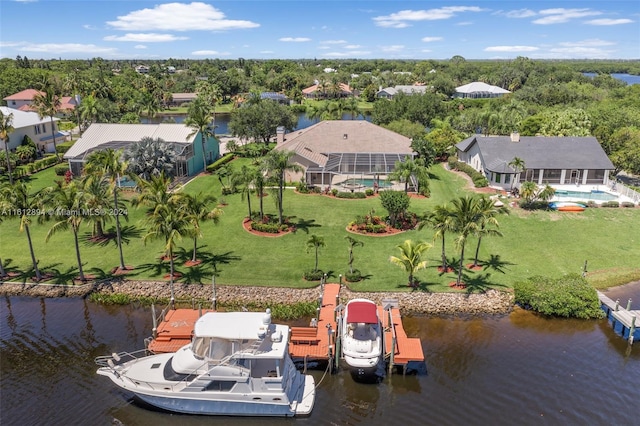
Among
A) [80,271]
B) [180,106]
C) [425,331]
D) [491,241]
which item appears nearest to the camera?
[425,331]

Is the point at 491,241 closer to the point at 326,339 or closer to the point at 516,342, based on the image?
the point at 516,342

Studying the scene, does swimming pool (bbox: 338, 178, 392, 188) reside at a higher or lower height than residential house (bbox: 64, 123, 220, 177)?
lower

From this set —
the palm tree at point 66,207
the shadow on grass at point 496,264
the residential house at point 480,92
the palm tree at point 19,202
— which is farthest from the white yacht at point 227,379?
the residential house at point 480,92

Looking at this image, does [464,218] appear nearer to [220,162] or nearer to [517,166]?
[517,166]

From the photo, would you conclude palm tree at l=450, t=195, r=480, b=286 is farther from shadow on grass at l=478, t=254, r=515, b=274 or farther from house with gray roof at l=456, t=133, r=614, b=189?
house with gray roof at l=456, t=133, r=614, b=189

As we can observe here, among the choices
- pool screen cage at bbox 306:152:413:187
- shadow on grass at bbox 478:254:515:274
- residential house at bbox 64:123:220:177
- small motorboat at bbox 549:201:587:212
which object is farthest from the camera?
residential house at bbox 64:123:220:177

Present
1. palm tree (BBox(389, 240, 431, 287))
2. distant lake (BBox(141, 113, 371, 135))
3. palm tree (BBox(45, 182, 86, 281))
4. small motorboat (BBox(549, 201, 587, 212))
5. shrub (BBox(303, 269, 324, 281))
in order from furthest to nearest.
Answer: distant lake (BBox(141, 113, 371, 135)) → small motorboat (BBox(549, 201, 587, 212)) → shrub (BBox(303, 269, 324, 281)) → palm tree (BBox(45, 182, 86, 281)) → palm tree (BBox(389, 240, 431, 287))

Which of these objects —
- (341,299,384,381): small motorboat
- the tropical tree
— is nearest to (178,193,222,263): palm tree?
(341,299,384,381): small motorboat

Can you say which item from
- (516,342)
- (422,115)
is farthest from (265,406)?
(422,115)
